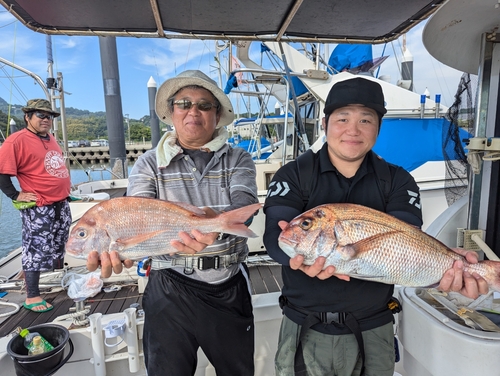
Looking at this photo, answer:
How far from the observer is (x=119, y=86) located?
12.6 meters

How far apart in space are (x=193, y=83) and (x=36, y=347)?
260 cm

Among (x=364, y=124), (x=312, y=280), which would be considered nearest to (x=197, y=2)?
(x=364, y=124)

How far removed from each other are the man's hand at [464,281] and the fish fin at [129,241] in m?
1.60

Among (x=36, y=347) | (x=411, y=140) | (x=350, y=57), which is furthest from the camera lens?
(x=350, y=57)

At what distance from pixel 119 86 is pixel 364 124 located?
13.0 meters

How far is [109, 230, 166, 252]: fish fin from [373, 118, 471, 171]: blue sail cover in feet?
19.8

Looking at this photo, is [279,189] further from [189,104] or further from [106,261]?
[106,261]

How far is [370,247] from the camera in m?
1.58

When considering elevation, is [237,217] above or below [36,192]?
above

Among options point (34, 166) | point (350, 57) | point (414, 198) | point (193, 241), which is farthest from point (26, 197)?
point (350, 57)

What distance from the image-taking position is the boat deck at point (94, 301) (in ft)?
11.7

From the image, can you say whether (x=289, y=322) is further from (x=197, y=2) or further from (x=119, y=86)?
(x=119, y=86)

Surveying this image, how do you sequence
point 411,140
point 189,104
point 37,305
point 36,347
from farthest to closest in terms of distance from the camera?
point 411,140 < point 37,305 < point 36,347 < point 189,104

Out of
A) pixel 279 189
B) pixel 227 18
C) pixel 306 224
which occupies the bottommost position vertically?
pixel 306 224
